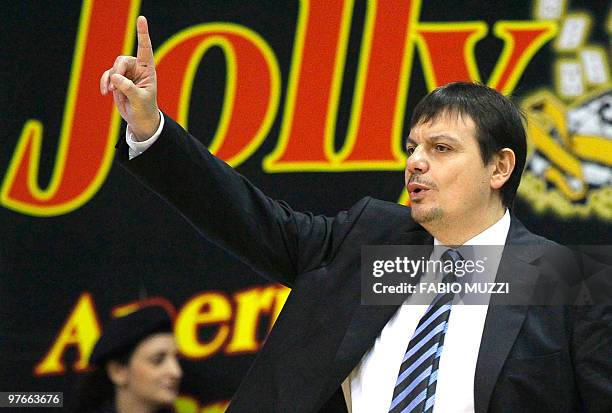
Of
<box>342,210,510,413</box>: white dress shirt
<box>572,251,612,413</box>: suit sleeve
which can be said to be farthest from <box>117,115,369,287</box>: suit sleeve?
<box>572,251,612,413</box>: suit sleeve

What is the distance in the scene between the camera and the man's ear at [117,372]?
345cm

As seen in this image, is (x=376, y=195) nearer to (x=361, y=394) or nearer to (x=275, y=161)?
(x=275, y=161)

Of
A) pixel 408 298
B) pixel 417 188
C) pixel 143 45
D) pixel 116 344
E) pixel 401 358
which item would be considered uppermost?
pixel 143 45

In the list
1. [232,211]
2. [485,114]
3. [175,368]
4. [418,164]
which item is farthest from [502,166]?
[175,368]

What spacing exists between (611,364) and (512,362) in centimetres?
20

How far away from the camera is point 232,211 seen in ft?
7.27

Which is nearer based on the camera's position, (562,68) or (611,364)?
(611,364)

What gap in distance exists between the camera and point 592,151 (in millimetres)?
3438

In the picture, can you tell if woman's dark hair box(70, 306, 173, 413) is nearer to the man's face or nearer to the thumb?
the man's face

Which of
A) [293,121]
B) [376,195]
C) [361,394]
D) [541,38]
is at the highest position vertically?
[541,38]

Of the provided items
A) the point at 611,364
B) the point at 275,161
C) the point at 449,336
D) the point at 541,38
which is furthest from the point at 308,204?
the point at 611,364

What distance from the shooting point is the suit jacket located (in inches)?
81.7

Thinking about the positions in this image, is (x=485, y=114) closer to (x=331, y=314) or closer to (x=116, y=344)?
(x=331, y=314)

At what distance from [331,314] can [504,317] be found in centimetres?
39
